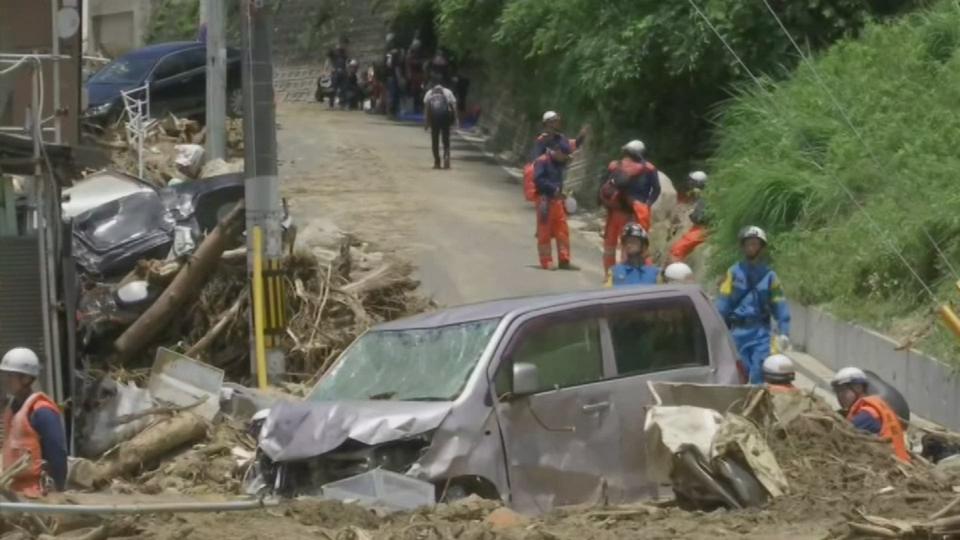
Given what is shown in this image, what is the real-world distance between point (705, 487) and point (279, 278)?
23.5ft

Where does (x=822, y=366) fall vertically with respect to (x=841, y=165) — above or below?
below

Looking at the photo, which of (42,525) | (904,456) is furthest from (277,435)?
(904,456)

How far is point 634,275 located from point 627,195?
5.61 meters

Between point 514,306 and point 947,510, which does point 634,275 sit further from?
point 947,510

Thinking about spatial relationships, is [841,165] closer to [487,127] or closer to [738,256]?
[738,256]

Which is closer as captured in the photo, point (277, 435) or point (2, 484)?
point (2, 484)

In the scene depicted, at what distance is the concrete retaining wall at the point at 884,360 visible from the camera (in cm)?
1448

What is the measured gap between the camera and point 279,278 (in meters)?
16.9

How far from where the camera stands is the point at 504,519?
952 cm

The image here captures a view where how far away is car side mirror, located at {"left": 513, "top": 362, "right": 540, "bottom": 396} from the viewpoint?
10.8 m

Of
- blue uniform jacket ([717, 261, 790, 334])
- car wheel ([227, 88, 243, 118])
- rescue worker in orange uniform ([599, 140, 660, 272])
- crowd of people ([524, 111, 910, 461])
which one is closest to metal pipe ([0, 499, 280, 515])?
crowd of people ([524, 111, 910, 461])

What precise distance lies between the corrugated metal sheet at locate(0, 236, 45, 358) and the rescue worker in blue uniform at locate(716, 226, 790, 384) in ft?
18.4

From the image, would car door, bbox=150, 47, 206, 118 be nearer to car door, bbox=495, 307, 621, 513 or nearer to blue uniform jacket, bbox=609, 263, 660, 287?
blue uniform jacket, bbox=609, 263, 660, 287

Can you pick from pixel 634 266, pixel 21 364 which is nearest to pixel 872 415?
pixel 634 266
